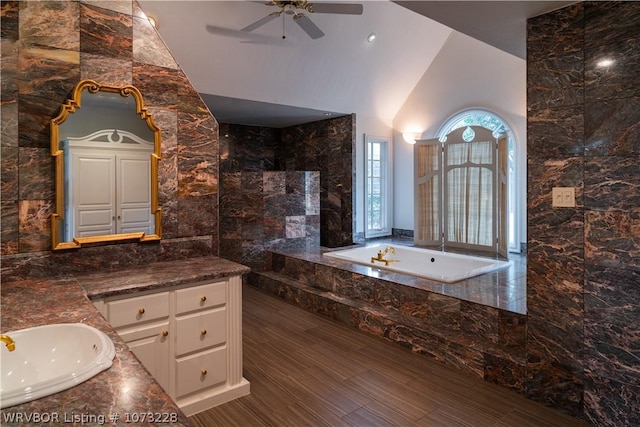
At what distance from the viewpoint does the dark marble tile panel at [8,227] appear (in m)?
2.12

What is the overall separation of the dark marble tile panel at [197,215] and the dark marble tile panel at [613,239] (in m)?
2.39

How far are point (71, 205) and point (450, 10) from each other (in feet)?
8.27

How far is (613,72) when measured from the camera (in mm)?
2111

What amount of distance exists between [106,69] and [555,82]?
270 cm

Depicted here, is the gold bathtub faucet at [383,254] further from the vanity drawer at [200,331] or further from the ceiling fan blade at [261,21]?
the ceiling fan blade at [261,21]

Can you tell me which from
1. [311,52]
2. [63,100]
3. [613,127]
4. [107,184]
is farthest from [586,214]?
[311,52]

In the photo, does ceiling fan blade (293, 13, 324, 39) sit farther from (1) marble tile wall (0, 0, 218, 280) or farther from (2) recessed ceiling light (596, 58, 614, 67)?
(2) recessed ceiling light (596, 58, 614, 67)

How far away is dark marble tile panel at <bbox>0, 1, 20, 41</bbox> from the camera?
2.08 meters

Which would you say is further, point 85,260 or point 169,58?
point 169,58

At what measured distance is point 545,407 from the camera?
2.40m

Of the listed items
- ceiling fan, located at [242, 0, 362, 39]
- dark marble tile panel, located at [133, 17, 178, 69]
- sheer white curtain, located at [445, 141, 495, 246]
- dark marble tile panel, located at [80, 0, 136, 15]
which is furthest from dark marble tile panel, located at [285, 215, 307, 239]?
dark marble tile panel, located at [80, 0, 136, 15]

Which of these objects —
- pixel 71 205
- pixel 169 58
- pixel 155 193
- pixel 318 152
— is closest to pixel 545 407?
pixel 155 193

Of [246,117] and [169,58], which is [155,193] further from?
[246,117]

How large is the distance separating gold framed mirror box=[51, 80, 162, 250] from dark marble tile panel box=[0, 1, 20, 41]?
0.37 metres
